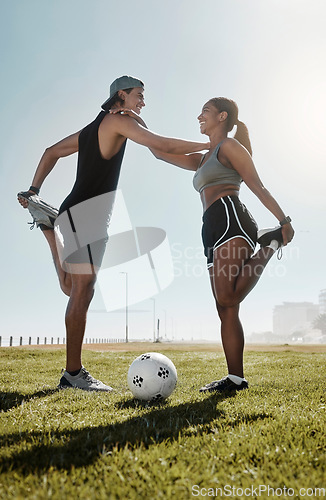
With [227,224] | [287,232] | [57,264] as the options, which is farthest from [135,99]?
[287,232]

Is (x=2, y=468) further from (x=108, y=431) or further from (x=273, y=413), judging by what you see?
(x=273, y=413)

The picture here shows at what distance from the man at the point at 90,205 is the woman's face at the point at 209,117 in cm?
59

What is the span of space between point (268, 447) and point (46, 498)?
138 centimetres

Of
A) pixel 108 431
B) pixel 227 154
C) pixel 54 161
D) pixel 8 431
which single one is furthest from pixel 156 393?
pixel 54 161

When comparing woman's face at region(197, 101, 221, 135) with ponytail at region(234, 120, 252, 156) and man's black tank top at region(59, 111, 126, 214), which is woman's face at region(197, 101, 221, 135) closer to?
ponytail at region(234, 120, 252, 156)

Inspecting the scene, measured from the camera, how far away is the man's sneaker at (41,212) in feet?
18.1

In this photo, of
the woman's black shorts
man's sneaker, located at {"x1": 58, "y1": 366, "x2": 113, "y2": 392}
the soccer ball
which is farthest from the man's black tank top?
the soccer ball

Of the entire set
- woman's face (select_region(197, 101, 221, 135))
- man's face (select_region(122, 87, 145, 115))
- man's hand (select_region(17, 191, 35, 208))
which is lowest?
man's hand (select_region(17, 191, 35, 208))

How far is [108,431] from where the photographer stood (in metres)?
2.76

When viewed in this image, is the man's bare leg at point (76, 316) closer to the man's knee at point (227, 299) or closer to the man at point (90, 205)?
the man at point (90, 205)

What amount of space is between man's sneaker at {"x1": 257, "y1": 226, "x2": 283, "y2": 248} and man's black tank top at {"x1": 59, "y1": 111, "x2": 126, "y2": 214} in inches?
86.2

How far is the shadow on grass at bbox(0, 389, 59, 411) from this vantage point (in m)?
3.99

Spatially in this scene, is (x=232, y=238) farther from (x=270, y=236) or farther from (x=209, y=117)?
(x=209, y=117)

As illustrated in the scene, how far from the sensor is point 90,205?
5.12m
